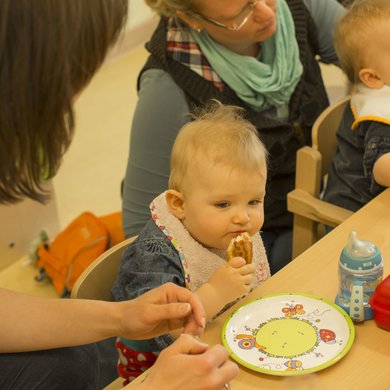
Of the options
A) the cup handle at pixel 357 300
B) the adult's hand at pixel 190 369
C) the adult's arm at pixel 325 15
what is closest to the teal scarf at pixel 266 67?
the adult's arm at pixel 325 15

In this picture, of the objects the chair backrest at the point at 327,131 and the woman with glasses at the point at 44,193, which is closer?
the woman with glasses at the point at 44,193

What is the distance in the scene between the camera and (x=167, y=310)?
1.30m

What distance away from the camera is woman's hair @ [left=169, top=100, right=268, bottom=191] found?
1500mm

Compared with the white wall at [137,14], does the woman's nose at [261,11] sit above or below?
above

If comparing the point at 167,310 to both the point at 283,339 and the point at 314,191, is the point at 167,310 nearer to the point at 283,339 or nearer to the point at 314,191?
the point at 283,339

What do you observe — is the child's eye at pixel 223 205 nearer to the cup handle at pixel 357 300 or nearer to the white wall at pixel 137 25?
the cup handle at pixel 357 300

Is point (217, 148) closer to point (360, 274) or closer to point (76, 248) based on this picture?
point (360, 274)

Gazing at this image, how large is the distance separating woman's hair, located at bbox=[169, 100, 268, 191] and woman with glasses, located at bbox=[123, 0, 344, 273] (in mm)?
422

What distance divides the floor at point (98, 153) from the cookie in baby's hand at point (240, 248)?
1.50m

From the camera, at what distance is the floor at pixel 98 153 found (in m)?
3.01

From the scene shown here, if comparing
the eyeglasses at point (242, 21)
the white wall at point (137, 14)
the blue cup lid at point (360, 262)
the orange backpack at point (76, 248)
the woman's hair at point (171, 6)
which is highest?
the woman's hair at point (171, 6)

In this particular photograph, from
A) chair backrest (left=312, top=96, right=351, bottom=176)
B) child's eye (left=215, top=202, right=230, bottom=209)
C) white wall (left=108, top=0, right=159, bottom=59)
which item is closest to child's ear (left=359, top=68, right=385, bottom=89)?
chair backrest (left=312, top=96, right=351, bottom=176)

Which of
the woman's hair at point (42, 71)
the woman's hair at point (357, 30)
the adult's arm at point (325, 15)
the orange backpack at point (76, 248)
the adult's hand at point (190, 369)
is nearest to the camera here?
the woman's hair at point (42, 71)

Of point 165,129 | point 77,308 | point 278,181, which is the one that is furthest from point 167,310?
point 278,181
